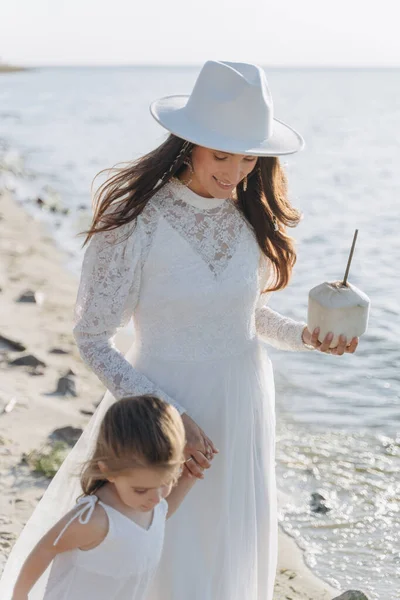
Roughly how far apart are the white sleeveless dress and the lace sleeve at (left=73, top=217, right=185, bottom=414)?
0.40 metres

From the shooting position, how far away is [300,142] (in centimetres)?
335

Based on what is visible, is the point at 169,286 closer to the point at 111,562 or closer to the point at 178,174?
the point at 178,174

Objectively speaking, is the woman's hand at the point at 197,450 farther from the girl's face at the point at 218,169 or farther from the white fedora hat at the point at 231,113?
the white fedora hat at the point at 231,113

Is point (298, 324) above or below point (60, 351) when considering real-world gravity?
above

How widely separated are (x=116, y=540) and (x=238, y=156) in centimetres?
120

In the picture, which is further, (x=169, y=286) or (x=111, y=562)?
(x=169, y=286)

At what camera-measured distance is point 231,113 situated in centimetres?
318

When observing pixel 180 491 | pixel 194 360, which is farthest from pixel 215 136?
pixel 180 491

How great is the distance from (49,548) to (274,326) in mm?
1209

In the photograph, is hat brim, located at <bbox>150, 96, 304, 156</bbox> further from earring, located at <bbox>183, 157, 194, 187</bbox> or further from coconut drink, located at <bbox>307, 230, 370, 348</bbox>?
coconut drink, located at <bbox>307, 230, 370, 348</bbox>

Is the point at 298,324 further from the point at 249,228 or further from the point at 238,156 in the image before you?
the point at 238,156

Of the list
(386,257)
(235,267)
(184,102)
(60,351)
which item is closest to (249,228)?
(235,267)

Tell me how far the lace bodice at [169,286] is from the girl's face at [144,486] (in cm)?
40

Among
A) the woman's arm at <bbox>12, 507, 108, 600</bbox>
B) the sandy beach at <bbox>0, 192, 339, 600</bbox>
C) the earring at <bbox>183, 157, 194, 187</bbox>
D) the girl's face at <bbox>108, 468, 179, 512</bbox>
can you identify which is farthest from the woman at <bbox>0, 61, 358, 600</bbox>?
the sandy beach at <bbox>0, 192, 339, 600</bbox>
